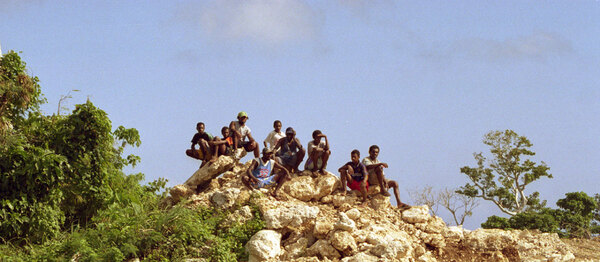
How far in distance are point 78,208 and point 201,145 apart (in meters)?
2.97

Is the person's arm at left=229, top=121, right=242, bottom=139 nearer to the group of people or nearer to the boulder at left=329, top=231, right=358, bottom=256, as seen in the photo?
the group of people

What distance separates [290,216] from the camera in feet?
40.4

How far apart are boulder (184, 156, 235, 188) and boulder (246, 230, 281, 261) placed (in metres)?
2.48

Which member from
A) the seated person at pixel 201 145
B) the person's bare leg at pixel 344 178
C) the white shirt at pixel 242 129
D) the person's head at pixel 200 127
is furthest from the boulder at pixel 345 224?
the person's head at pixel 200 127

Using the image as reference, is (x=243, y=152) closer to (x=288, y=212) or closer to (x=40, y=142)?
(x=288, y=212)

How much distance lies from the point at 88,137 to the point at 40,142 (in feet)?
4.52

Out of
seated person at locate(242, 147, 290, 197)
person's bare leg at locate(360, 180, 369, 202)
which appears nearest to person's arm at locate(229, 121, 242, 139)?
seated person at locate(242, 147, 290, 197)

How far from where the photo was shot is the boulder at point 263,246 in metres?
11.7

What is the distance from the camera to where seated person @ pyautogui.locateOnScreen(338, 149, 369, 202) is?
13.5 m

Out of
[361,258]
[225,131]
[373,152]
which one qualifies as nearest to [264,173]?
[225,131]

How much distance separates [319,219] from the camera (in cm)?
1248

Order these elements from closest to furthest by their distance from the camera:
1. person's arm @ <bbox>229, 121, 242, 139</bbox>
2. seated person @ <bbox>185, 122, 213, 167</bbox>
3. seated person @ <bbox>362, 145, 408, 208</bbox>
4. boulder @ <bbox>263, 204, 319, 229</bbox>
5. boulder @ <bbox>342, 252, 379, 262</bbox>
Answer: boulder @ <bbox>342, 252, 379, 262</bbox>, boulder @ <bbox>263, 204, 319, 229</bbox>, seated person @ <bbox>362, 145, 408, 208</bbox>, seated person @ <bbox>185, 122, 213, 167</bbox>, person's arm @ <bbox>229, 121, 242, 139</bbox>

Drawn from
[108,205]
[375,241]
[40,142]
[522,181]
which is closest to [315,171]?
[375,241]

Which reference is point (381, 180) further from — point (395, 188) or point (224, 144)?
point (224, 144)
